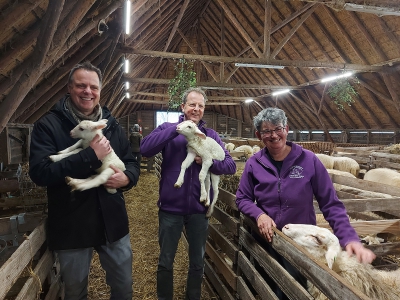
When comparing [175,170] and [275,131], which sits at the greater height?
[275,131]

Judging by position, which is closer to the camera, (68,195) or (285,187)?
(68,195)

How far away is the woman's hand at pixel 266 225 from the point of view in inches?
71.7

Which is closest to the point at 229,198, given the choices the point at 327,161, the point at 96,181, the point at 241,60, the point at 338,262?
the point at 338,262

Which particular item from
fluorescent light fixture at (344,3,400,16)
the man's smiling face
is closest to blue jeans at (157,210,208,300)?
the man's smiling face

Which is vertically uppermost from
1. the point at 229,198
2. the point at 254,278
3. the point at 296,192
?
the point at 296,192

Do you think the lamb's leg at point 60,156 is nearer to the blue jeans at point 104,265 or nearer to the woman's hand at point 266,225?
the blue jeans at point 104,265

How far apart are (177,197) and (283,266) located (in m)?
0.99

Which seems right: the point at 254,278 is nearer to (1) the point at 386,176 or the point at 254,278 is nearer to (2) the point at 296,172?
(2) the point at 296,172

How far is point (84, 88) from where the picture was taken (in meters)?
1.76

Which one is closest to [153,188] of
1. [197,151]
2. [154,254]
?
[154,254]

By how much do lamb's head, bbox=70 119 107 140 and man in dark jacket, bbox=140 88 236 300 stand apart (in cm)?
61

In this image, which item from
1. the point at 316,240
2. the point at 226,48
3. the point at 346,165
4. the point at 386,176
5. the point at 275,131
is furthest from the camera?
the point at 226,48

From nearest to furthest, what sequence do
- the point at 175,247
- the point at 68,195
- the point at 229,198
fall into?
the point at 68,195, the point at 175,247, the point at 229,198

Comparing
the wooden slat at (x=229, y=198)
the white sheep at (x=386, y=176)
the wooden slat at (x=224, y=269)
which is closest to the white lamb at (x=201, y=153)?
the wooden slat at (x=229, y=198)
